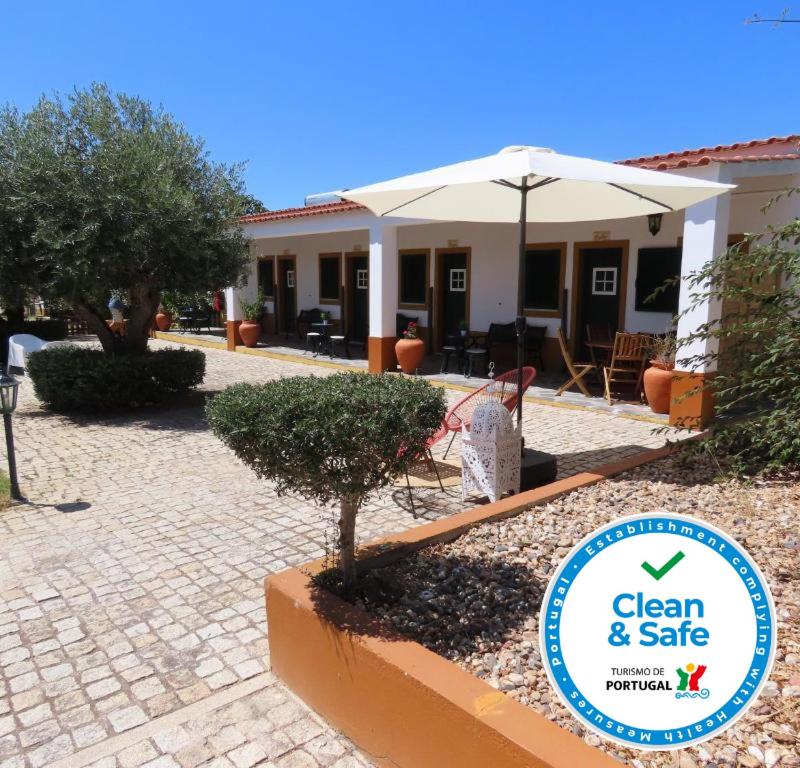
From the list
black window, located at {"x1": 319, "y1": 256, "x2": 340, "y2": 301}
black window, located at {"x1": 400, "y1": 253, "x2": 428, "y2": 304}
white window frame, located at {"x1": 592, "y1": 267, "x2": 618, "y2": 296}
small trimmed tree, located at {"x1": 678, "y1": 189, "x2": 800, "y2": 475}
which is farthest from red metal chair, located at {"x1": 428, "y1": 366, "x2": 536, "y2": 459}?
black window, located at {"x1": 319, "y1": 256, "x2": 340, "y2": 301}

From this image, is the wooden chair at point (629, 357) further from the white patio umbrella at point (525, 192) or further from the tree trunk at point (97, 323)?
the tree trunk at point (97, 323)

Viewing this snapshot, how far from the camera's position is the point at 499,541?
3.40 metres

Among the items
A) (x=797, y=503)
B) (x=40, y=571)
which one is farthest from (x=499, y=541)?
(x=40, y=571)

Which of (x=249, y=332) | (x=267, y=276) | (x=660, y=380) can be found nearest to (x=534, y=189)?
(x=660, y=380)

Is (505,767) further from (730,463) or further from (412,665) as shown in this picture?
(730,463)

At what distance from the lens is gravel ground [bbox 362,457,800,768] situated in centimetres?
195

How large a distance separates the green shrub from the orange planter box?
6508 millimetres

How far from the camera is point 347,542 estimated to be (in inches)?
109

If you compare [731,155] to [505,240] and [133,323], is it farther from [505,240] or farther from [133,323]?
[133,323]

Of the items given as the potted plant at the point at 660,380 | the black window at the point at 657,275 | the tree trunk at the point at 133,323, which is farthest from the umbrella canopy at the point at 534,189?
the tree trunk at the point at 133,323

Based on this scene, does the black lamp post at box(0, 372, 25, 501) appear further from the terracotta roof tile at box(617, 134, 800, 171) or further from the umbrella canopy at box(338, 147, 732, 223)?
the terracotta roof tile at box(617, 134, 800, 171)

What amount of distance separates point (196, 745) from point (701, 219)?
652cm

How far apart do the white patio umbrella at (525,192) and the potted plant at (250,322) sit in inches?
395

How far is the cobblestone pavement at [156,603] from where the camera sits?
7.99 feet
